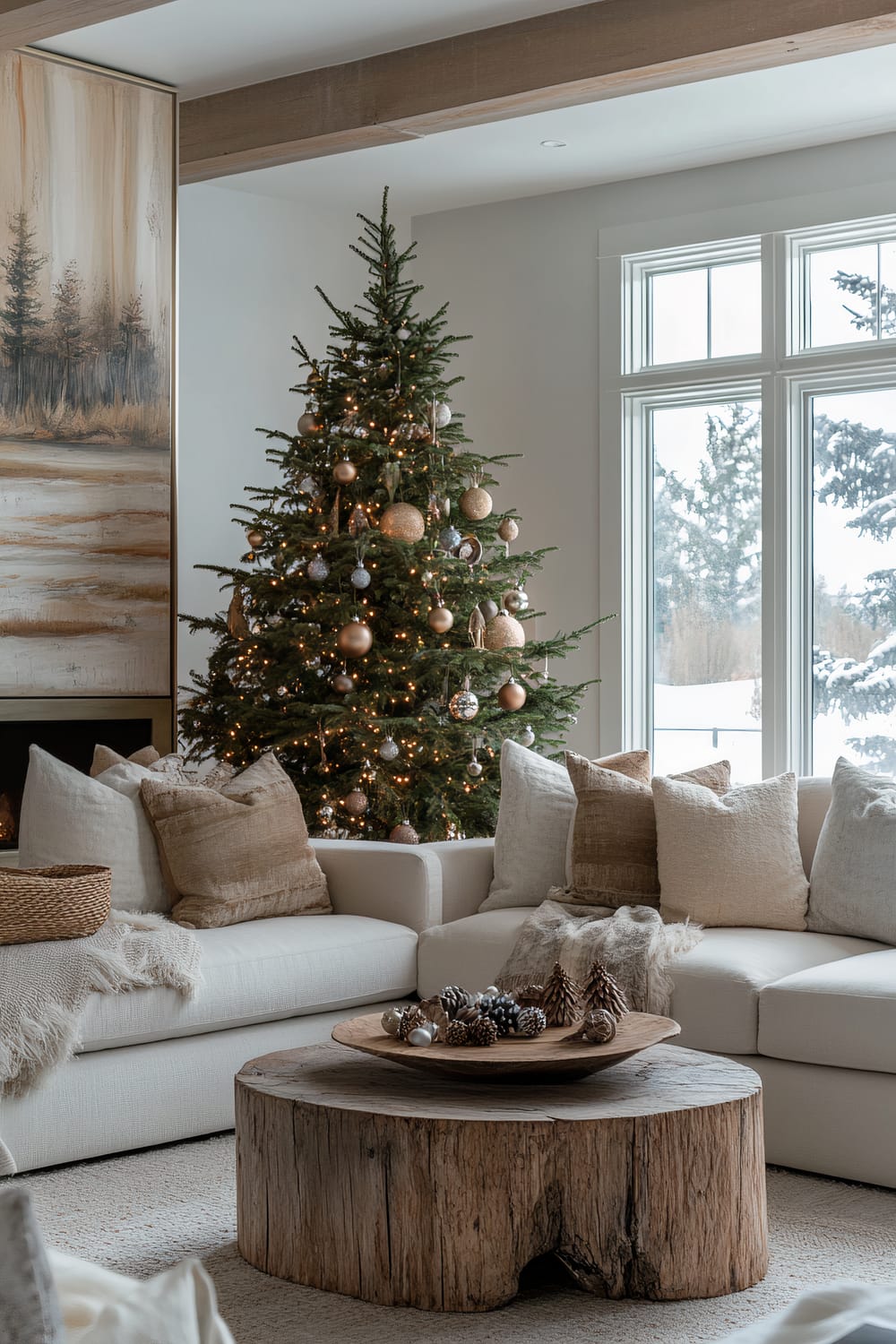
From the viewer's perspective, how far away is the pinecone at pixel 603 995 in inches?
117

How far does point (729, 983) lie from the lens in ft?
11.5

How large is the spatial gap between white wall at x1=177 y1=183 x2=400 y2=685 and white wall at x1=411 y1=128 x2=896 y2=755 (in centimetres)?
62

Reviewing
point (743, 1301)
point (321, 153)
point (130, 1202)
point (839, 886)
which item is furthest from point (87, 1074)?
point (321, 153)

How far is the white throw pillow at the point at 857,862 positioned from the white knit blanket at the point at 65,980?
5.33ft

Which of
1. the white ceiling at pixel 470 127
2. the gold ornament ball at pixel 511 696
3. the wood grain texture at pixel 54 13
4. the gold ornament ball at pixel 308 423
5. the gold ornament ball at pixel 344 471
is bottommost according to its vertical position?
the gold ornament ball at pixel 511 696

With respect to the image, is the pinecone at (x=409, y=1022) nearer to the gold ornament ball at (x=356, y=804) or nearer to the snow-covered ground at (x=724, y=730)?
the gold ornament ball at (x=356, y=804)

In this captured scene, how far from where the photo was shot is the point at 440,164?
21.9 ft

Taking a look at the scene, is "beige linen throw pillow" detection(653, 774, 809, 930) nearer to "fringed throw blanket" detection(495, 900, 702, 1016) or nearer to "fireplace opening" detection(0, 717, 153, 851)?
"fringed throw blanket" detection(495, 900, 702, 1016)

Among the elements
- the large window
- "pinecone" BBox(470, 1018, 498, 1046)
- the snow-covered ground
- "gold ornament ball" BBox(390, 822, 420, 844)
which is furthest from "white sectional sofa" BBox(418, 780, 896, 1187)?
the large window

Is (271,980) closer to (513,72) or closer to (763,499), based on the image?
(513,72)

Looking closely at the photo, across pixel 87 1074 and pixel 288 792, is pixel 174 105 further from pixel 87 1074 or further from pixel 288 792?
pixel 87 1074

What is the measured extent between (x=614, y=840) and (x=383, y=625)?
1.70 metres

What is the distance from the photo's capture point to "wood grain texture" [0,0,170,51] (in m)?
4.29

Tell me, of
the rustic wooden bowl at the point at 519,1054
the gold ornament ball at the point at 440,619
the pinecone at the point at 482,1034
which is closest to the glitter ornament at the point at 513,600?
the gold ornament ball at the point at 440,619
